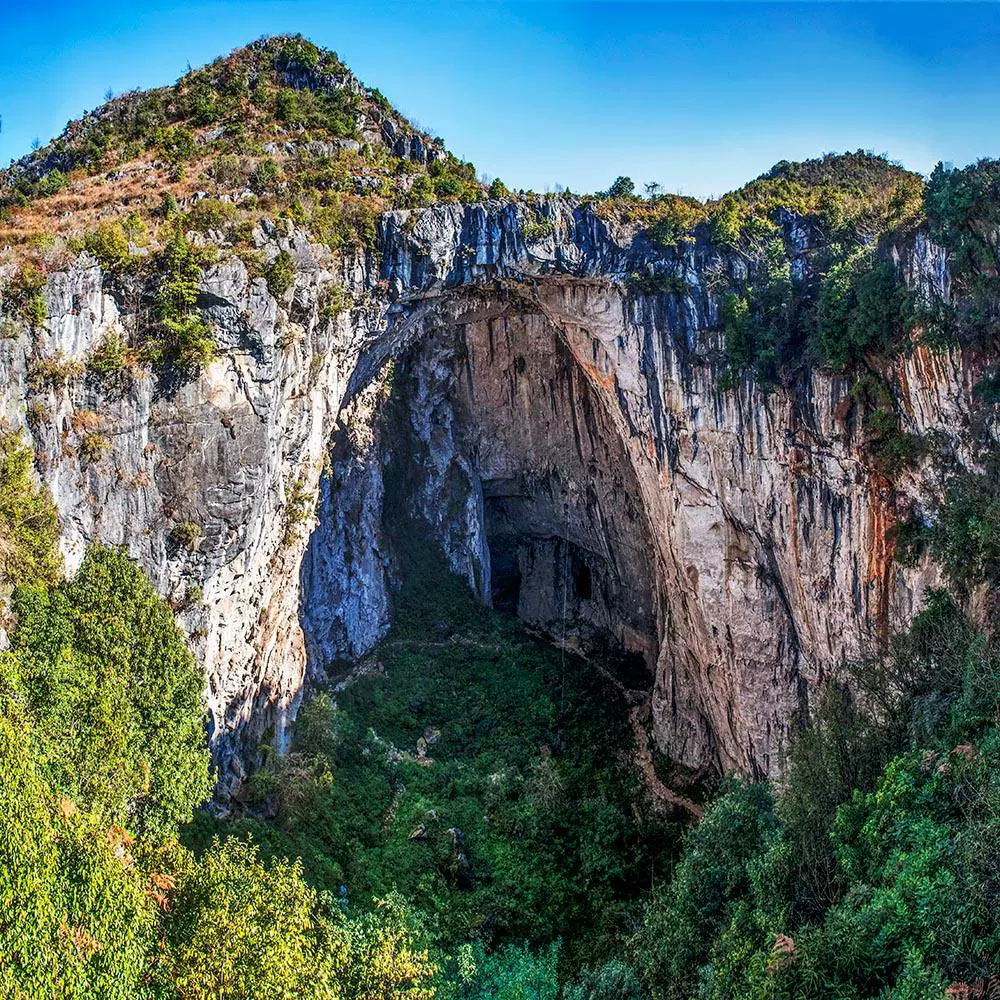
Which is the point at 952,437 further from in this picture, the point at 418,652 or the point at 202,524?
the point at 418,652

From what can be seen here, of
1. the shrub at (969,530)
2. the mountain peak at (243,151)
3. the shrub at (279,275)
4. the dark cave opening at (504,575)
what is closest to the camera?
the shrub at (969,530)

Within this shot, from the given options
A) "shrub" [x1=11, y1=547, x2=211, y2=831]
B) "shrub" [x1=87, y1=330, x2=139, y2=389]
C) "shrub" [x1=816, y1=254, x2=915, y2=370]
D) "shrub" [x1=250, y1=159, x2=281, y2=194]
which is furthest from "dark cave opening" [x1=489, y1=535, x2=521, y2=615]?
"shrub" [x1=87, y1=330, x2=139, y2=389]

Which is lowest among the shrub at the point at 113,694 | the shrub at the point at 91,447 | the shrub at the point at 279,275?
the shrub at the point at 113,694

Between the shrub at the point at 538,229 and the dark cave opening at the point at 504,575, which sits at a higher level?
the shrub at the point at 538,229

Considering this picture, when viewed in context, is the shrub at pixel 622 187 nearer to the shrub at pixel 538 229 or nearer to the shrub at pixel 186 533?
the shrub at pixel 538 229

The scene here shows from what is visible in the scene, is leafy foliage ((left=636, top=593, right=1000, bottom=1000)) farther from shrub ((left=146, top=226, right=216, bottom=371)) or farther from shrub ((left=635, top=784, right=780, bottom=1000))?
shrub ((left=146, top=226, right=216, bottom=371))

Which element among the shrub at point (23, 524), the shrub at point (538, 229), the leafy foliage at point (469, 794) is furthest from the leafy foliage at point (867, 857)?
the shrub at point (538, 229)

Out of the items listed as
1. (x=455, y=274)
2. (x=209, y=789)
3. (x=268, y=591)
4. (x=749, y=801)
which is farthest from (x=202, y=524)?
(x=749, y=801)

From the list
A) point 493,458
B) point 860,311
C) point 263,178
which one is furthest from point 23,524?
point 493,458

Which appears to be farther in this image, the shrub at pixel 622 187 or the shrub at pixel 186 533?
the shrub at pixel 622 187

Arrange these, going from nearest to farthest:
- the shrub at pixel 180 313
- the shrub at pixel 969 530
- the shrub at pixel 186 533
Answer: the shrub at pixel 969 530 → the shrub at pixel 180 313 → the shrub at pixel 186 533
